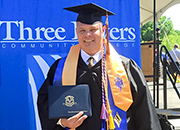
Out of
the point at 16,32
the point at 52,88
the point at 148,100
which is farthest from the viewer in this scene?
the point at 16,32

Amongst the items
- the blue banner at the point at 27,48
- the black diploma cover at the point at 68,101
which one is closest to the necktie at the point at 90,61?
the black diploma cover at the point at 68,101

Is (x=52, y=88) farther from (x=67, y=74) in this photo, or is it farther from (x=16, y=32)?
(x=16, y=32)

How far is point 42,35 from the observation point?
112 inches

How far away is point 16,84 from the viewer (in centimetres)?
282

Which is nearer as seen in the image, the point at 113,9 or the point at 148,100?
the point at 148,100

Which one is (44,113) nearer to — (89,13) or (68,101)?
(68,101)

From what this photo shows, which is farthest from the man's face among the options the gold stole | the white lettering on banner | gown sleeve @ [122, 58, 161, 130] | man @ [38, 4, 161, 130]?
the white lettering on banner

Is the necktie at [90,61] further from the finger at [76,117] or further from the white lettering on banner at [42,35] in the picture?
the white lettering on banner at [42,35]

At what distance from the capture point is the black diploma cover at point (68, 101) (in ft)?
4.80

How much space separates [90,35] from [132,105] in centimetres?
70

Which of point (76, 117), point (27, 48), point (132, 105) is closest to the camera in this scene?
point (76, 117)

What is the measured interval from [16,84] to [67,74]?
1.41 m

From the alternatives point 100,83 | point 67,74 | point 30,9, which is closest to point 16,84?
point 30,9

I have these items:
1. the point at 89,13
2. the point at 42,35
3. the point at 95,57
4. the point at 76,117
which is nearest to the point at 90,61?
the point at 95,57
